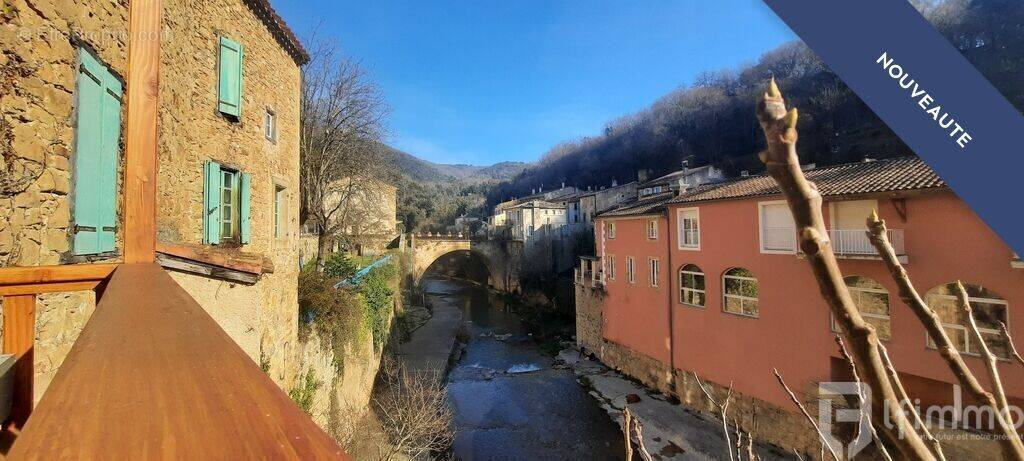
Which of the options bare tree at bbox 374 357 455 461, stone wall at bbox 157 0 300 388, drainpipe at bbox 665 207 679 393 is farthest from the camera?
drainpipe at bbox 665 207 679 393

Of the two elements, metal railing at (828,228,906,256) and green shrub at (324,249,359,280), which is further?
green shrub at (324,249,359,280)

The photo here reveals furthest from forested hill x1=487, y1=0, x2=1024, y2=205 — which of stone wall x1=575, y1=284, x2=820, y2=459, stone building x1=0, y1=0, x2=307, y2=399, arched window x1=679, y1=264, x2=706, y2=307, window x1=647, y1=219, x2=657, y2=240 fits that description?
stone building x1=0, y1=0, x2=307, y2=399

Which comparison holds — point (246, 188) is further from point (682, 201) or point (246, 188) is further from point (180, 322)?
point (682, 201)

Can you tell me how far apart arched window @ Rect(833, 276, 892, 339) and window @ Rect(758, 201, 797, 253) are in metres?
1.60

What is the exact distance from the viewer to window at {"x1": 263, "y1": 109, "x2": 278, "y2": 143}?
689cm

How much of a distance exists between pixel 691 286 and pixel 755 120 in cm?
4150

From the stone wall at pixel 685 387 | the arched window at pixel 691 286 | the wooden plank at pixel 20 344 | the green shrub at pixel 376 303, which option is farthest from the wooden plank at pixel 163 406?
the arched window at pixel 691 286

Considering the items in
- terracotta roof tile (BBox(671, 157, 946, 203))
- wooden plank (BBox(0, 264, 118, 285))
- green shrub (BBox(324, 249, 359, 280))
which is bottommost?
green shrub (BBox(324, 249, 359, 280))

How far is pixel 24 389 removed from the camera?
5.34ft

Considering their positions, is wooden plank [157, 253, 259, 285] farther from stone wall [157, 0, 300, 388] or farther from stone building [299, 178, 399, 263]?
stone building [299, 178, 399, 263]

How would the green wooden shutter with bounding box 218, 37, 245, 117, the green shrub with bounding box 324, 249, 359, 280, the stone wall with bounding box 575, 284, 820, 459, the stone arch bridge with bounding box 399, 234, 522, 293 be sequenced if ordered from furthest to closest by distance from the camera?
the stone arch bridge with bounding box 399, 234, 522, 293 < the green shrub with bounding box 324, 249, 359, 280 < the stone wall with bounding box 575, 284, 820, 459 < the green wooden shutter with bounding box 218, 37, 245, 117

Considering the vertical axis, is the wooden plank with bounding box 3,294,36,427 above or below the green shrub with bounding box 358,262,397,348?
above

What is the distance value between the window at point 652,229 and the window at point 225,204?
13.3m

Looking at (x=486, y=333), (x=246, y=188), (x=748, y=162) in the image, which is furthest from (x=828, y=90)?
(x=246, y=188)
